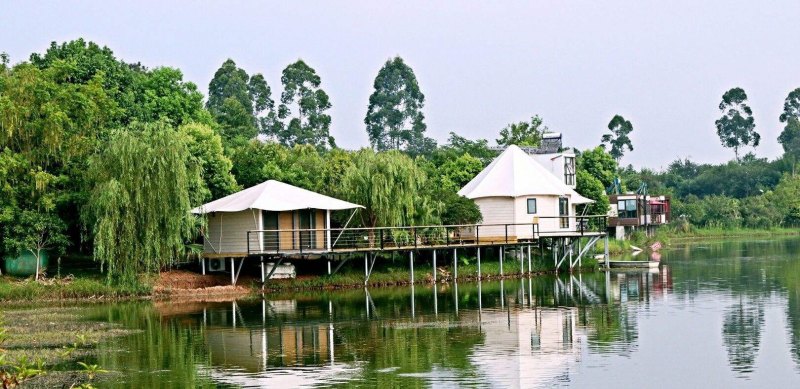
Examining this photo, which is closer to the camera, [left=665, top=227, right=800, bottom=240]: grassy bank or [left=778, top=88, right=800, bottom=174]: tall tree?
[left=665, top=227, right=800, bottom=240]: grassy bank

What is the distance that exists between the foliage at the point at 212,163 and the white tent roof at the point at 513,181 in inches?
436

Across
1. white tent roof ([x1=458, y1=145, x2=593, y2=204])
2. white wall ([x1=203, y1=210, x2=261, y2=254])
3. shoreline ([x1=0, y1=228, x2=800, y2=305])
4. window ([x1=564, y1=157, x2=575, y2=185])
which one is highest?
window ([x1=564, y1=157, x2=575, y2=185])

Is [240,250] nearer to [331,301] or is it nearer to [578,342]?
[331,301]

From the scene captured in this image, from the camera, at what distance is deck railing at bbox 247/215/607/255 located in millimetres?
44844

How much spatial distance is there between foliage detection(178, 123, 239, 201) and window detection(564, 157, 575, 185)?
74.3 feet

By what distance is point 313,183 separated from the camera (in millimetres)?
53188

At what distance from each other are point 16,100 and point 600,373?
27.7 m

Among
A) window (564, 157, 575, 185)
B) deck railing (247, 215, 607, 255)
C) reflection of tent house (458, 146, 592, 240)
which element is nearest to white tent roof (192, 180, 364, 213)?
deck railing (247, 215, 607, 255)

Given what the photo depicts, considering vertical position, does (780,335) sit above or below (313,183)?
below

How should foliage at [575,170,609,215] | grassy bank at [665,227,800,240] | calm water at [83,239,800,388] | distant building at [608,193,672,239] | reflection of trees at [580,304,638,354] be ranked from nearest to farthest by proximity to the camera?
calm water at [83,239,800,388] → reflection of trees at [580,304,638,354] → foliage at [575,170,609,215] → distant building at [608,193,672,239] → grassy bank at [665,227,800,240]

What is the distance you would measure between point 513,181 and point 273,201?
42.4 feet

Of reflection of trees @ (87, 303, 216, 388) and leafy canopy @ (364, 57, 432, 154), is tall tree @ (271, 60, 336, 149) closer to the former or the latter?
leafy canopy @ (364, 57, 432, 154)

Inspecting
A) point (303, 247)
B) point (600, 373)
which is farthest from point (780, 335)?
point (303, 247)

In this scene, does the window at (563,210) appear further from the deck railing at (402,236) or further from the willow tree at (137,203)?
the willow tree at (137,203)
